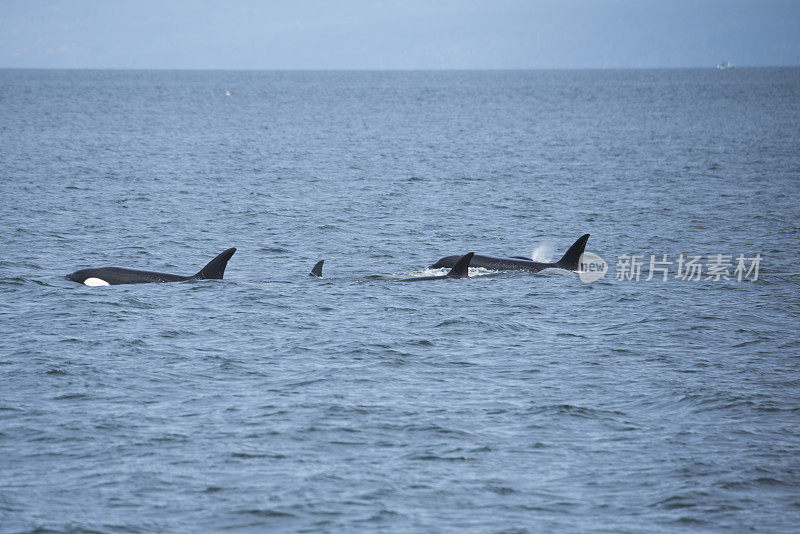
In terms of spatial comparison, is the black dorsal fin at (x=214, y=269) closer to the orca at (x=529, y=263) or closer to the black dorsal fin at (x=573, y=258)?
the orca at (x=529, y=263)

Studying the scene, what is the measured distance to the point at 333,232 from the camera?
36.2 meters

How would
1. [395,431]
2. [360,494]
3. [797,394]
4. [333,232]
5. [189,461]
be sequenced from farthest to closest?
[333,232] → [797,394] → [395,431] → [189,461] → [360,494]

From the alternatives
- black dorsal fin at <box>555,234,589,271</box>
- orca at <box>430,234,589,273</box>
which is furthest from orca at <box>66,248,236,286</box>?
black dorsal fin at <box>555,234,589,271</box>

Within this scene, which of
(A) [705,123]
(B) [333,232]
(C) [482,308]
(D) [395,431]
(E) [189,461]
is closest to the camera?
(E) [189,461]

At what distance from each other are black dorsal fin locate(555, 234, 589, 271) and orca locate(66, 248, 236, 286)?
9900 millimetres

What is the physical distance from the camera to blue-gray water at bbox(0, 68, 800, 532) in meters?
13.5

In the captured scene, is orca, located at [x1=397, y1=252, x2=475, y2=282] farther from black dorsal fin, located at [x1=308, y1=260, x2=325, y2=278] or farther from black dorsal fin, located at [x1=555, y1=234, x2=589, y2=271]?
black dorsal fin, located at [x1=555, y1=234, x2=589, y2=271]

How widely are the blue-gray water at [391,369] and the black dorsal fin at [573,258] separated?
68 centimetres

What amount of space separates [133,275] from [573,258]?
1280 cm

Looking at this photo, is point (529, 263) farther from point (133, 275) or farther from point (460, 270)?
point (133, 275)

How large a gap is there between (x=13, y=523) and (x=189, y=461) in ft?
9.04

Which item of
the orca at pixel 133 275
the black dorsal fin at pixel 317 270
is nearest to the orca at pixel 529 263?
the black dorsal fin at pixel 317 270

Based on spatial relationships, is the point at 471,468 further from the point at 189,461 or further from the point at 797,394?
the point at 797,394

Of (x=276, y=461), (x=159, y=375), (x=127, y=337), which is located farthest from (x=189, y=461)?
(x=127, y=337)
